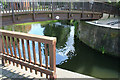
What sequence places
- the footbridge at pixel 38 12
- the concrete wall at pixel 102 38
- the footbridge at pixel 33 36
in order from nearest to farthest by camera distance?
1. the footbridge at pixel 33 36
2. the footbridge at pixel 38 12
3. the concrete wall at pixel 102 38

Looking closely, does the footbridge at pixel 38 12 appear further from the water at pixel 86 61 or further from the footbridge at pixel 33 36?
the water at pixel 86 61

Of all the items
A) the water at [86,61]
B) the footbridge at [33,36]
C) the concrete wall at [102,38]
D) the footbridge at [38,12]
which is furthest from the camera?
the concrete wall at [102,38]

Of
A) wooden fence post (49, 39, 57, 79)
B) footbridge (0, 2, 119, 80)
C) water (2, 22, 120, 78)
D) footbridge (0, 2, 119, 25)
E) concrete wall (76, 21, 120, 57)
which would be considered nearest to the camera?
wooden fence post (49, 39, 57, 79)

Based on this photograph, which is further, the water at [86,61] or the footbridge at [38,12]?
the water at [86,61]

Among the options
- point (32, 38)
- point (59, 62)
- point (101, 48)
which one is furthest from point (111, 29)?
point (32, 38)

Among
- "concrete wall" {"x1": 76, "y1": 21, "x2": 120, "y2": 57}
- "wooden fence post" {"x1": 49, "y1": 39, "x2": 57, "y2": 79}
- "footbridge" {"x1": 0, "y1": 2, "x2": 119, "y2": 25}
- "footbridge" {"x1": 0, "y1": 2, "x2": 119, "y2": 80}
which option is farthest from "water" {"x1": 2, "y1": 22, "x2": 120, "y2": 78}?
"wooden fence post" {"x1": 49, "y1": 39, "x2": 57, "y2": 79}

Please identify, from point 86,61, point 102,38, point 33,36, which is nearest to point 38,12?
point 86,61

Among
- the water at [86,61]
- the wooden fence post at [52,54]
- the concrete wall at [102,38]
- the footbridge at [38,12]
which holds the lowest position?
the water at [86,61]

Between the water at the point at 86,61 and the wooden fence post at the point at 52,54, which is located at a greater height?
the wooden fence post at the point at 52,54

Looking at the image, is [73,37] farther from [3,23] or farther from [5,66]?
[5,66]

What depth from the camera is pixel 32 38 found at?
3.19 meters

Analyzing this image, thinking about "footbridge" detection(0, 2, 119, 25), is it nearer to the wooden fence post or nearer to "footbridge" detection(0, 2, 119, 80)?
"footbridge" detection(0, 2, 119, 80)

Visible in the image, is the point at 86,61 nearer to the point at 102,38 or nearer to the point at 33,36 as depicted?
the point at 102,38

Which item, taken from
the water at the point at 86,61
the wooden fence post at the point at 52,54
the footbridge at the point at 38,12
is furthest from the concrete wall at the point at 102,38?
the wooden fence post at the point at 52,54
